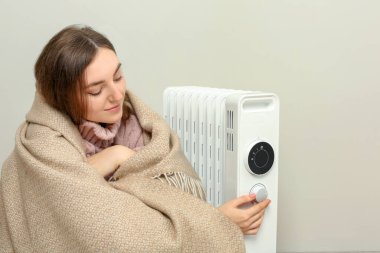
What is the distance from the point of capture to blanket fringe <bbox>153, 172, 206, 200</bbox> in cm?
129

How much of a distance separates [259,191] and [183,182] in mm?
173

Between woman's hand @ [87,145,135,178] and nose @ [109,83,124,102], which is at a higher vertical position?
nose @ [109,83,124,102]

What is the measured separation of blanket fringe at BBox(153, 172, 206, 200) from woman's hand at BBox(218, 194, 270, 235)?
0.08 metres

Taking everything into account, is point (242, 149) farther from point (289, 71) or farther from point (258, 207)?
point (289, 71)

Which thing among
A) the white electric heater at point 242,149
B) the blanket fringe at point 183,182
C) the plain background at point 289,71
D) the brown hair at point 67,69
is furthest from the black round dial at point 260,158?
the plain background at point 289,71

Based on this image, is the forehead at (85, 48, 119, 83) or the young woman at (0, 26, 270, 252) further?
the forehead at (85, 48, 119, 83)

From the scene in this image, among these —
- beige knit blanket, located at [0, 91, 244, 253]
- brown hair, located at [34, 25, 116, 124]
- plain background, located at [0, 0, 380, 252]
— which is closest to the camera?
beige knit blanket, located at [0, 91, 244, 253]

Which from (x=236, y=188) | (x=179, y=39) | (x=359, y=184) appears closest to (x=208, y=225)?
(x=236, y=188)

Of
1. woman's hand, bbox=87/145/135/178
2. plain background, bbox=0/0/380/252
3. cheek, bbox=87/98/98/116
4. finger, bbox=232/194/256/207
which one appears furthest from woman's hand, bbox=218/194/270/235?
plain background, bbox=0/0/380/252

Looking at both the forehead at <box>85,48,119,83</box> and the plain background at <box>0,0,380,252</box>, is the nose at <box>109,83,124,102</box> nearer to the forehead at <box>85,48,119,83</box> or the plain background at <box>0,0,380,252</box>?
the forehead at <box>85,48,119,83</box>

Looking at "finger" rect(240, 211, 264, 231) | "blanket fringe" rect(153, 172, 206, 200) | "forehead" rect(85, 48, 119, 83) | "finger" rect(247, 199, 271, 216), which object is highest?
"forehead" rect(85, 48, 119, 83)

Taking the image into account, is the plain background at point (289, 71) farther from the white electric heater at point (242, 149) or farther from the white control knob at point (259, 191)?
the white control knob at point (259, 191)

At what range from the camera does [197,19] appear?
6.40ft

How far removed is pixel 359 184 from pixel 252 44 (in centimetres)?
62
